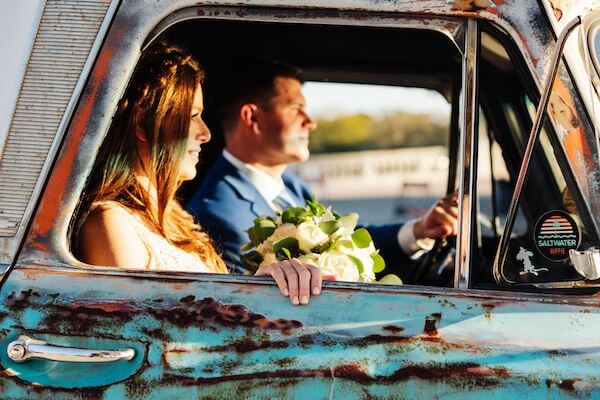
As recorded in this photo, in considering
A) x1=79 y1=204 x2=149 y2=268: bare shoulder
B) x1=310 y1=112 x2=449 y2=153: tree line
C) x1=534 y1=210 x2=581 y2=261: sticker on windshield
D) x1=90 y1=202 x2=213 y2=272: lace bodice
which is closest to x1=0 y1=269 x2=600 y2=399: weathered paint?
x1=534 y1=210 x2=581 y2=261: sticker on windshield

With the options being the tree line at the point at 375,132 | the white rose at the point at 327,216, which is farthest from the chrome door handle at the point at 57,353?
the tree line at the point at 375,132

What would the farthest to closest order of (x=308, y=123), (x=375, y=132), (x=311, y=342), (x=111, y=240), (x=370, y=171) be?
1. (x=375, y=132)
2. (x=370, y=171)
3. (x=308, y=123)
4. (x=111, y=240)
5. (x=311, y=342)

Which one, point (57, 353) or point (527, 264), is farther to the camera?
point (527, 264)

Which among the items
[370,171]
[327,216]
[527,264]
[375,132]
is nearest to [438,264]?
[327,216]

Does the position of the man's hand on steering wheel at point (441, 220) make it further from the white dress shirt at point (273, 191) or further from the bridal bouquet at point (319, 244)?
the bridal bouquet at point (319, 244)

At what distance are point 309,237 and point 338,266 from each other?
201 mm

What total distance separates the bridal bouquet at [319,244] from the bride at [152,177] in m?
0.16

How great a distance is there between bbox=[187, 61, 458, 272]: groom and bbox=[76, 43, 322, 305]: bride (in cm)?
77

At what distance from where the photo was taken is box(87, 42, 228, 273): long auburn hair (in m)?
2.21

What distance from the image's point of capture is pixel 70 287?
1835mm

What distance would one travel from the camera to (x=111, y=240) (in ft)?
6.92

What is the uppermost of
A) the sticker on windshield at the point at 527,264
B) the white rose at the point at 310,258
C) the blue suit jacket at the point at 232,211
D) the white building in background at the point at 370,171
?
the white building in background at the point at 370,171

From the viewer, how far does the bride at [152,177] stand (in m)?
2.08

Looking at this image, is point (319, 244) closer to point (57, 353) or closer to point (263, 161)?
point (57, 353)
